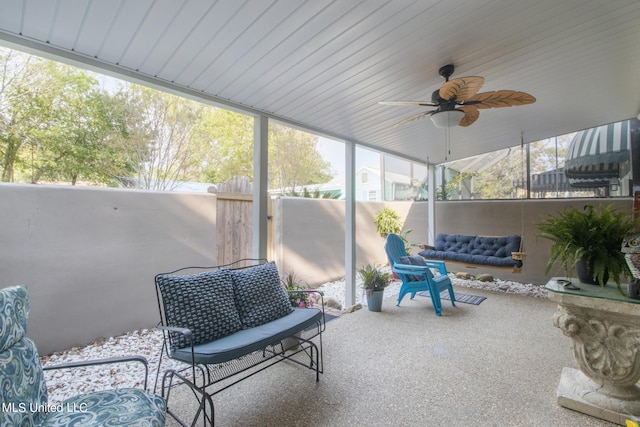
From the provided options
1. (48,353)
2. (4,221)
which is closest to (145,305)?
(48,353)

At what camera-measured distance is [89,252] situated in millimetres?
2887

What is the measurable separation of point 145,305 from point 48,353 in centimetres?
81

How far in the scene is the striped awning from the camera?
15.7ft

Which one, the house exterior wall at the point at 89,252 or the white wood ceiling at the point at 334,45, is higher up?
the white wood ceiling at the point at 334,45

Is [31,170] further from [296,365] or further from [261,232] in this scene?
[296,365]

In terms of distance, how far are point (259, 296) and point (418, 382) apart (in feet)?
4.52

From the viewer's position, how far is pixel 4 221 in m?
2.47

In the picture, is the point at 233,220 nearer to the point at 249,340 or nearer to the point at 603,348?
the point at 249,340

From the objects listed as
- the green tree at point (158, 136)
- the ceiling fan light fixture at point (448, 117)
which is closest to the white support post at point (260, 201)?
the ceiling fan light fixture at point (448, 117)

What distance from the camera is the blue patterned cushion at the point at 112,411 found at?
3.98 feet

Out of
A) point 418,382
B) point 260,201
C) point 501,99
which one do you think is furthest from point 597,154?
point 260,201

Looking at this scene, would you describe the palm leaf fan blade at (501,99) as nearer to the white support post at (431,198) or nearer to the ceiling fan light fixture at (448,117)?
the ceiling fan light fixture at (448,117)

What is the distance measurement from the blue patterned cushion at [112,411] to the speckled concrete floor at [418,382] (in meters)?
0.64

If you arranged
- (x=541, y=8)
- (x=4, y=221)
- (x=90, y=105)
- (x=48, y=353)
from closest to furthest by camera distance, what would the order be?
1. (x=541, y=8)
2. (x=4, y=221)
3. (x=48, y=353)
4. (x=90, y=105)
